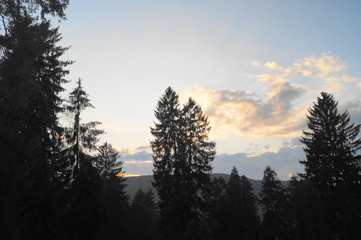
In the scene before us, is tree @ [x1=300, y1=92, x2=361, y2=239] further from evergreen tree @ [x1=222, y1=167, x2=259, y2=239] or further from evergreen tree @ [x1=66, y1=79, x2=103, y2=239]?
evergreen tree @ [x1=66, y1=79, x2=103, y2=239]

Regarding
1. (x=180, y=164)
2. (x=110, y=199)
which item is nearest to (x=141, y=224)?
(x=110, y=199)

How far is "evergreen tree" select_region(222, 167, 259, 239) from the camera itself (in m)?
41.0

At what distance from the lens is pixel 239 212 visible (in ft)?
140

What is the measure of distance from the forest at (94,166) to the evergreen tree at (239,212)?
2.81 feet

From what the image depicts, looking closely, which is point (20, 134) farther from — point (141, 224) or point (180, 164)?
point (141, 224)

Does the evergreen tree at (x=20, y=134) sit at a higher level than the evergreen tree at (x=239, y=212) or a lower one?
higher

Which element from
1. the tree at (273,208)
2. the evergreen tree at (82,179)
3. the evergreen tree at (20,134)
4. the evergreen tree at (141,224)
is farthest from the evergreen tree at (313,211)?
the evergreen tree at (20,134)

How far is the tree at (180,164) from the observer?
2527 cm

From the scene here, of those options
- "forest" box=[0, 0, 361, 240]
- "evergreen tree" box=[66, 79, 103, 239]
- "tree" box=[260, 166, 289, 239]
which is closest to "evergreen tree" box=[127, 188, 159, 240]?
"forest" box=[0, 0, 361, 240]

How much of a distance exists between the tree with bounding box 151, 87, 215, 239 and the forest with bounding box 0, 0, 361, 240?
10 cm

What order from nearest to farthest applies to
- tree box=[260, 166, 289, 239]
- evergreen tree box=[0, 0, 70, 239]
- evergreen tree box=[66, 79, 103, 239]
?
evergreen tree box=[0, 0, 70, 239], evergreen tree box=[66, 79, 103, 239], tree box=[260, 166, 289, 239]

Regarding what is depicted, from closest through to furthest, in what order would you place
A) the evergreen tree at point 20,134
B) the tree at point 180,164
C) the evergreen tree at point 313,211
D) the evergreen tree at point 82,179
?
the evergreen tree at point 20,134 < the evergreen tree at point 82,179 < the tree at point 180,164 < the evergreen tree at point 313,211

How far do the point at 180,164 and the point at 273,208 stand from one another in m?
24.1

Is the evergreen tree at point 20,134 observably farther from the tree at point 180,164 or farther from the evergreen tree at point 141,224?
the evergreen tree at point 141,224
